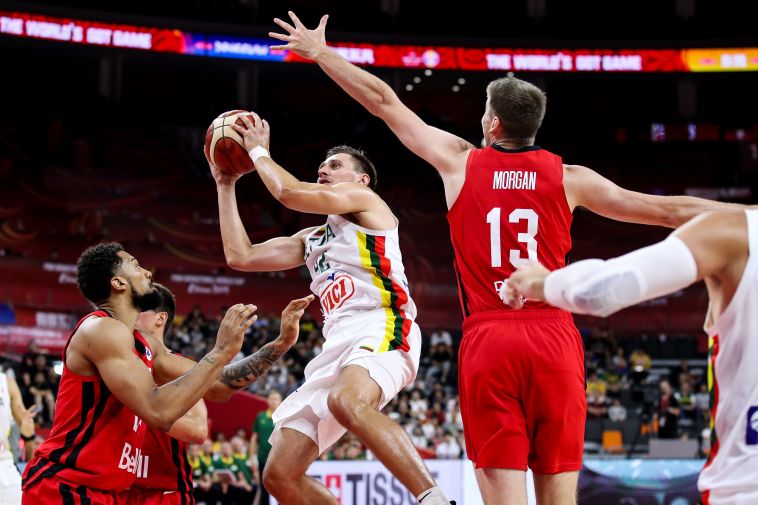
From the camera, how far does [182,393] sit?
466 centimetres

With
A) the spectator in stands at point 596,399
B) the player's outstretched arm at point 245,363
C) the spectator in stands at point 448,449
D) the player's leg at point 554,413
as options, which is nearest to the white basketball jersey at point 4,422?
the player's outstretched arm at point 245,363

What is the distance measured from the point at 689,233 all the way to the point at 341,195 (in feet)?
8.97

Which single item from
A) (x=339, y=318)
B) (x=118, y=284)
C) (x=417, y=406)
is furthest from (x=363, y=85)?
(x=417, y=406)

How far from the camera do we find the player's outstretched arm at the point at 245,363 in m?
5.63

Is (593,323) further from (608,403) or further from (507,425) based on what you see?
(507,425)

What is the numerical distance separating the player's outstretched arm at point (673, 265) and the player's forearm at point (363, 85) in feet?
7.40

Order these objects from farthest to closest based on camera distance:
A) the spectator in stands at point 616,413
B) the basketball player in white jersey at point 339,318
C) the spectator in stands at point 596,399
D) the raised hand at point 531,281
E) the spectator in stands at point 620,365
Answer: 1. the spectator in stands at point 620,365
2. the spectator in stands at point 596,399
3. the spectator in stands at point 616,413
4. the basketball player in white jersey at point 339,318
5. the raised hand at point 531,281

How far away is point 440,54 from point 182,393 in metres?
22.1

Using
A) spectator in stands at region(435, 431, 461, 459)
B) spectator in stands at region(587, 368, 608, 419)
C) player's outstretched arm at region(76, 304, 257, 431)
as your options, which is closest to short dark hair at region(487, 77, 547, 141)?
player's outstretched arm at region(76, 304, 257, 431)

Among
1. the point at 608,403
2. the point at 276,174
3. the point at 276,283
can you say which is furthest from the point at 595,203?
the point at 276,283

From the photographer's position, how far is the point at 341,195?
5219 mm

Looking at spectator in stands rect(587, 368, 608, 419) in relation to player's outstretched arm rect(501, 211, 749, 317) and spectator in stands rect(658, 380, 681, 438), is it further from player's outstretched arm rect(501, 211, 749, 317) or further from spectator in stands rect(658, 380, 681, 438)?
player's outstretched arm rect(501, 211, 749, 317)

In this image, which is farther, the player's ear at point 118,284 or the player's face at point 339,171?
the player's face at point 339,171

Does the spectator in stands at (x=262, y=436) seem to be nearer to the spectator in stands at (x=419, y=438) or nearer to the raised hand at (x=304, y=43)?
the spectator in stands at (x=419, y=438)
